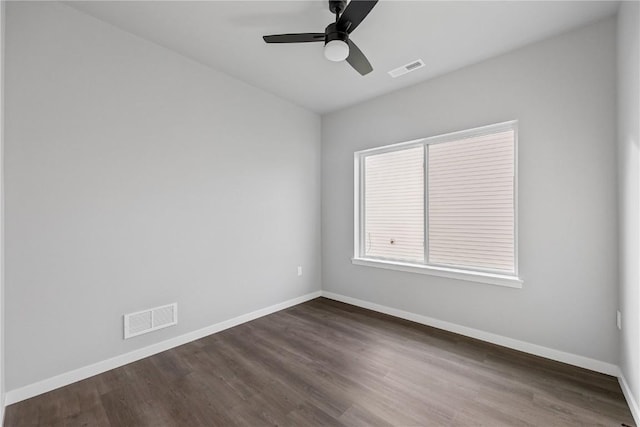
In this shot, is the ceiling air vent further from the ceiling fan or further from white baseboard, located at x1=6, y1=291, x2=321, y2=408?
white baseboard, located at x1=6, y1=291, x2=321, y2=408

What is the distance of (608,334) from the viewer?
7.30 ft

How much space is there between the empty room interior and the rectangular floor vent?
2cm

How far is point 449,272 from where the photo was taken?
3.04 m

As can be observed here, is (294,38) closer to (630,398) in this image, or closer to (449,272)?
(449,272)

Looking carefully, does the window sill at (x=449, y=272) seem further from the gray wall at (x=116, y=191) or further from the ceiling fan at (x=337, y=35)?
the ceiling fan at (x=337, y=35)

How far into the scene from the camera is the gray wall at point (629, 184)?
177 cm

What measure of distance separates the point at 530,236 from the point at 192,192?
3.30m

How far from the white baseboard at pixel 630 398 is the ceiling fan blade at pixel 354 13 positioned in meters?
2.97

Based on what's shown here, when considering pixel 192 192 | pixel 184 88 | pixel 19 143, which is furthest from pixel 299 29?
pixel 19 143

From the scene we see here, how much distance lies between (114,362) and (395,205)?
3313 mm

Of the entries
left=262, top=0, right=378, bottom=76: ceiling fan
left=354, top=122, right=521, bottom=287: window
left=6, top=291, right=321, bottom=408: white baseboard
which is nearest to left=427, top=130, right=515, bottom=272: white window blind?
left=354, top=122, right=521, bottom=287: window

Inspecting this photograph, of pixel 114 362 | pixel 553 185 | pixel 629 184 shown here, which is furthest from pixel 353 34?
pixel 114 362

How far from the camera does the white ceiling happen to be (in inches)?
84.2

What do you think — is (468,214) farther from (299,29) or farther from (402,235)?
(299,29)
